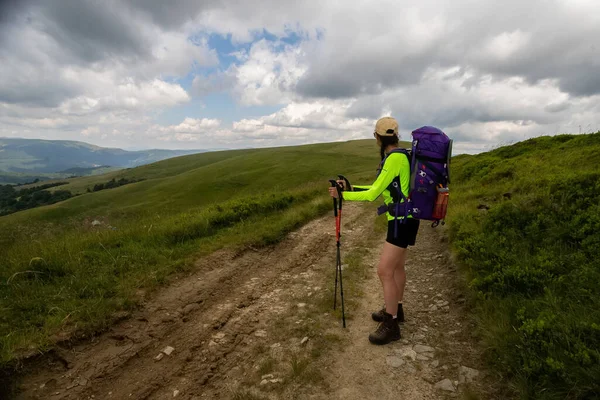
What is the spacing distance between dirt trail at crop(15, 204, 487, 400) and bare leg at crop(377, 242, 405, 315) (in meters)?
0.64

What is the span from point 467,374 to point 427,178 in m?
2.91

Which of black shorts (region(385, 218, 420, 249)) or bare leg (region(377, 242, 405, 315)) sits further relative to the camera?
bare leg (region(377, 242, 405, 315))

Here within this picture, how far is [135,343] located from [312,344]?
309 centimetres

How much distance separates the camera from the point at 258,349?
5633 mm

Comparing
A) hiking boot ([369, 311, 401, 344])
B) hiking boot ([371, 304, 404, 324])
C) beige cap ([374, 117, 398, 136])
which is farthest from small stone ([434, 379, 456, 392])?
beige cap ([374, 117, 398, 136])

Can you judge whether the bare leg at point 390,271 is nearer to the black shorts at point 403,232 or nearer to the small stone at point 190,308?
the black shorts at point 403,232

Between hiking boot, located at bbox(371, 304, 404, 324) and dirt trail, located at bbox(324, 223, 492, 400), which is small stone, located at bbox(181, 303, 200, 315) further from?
hiking boot, located at bbox(371, 304, 404, 324)

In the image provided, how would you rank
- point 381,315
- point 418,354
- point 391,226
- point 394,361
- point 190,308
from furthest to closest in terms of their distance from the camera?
1. point 190,308
2. point 381,315
3. point 391,226
4. point 418,354
5. point 394,361

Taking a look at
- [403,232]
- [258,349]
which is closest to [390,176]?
[403,232]

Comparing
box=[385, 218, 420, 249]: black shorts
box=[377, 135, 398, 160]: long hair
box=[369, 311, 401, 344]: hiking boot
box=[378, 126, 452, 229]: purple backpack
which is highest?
box=[377, 135, 398, 160]: long hair

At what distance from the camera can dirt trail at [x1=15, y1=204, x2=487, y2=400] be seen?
4.76 m

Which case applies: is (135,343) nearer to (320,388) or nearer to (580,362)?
(320,388)

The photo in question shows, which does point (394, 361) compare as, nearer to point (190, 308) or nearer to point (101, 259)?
point (190, 308)

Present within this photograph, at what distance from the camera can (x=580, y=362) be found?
388cm
